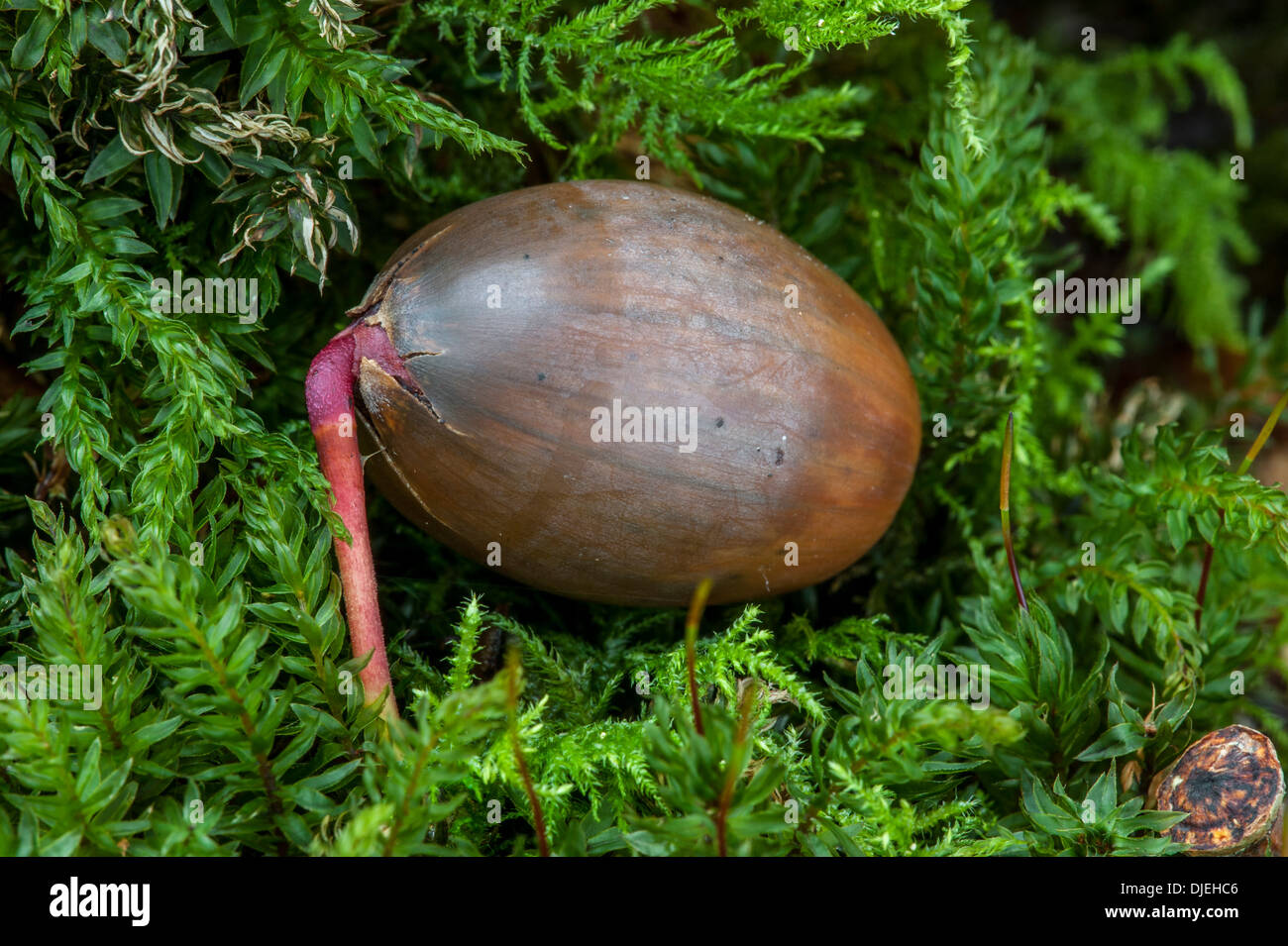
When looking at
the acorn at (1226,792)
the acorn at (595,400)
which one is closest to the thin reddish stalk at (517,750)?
the acorn at (595,400)

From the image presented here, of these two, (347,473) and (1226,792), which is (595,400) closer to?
(347,473)

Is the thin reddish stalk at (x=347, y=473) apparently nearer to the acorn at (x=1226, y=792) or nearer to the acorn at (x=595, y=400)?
the acorn at (x=595, y=400)

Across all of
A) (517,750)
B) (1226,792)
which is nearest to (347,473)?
(517,750)

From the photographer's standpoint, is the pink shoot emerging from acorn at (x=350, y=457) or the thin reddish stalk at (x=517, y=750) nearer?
the thin reddish stalk at (x=517, y=750)

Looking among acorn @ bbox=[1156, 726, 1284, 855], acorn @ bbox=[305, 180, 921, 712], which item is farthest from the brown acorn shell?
acorn @ bbox=[1156, 726, 1284, 855]

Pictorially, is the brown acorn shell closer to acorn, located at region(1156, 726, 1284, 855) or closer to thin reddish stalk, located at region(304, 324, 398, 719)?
thin reddish stalk, located at region(304, 324, 398, 719)
